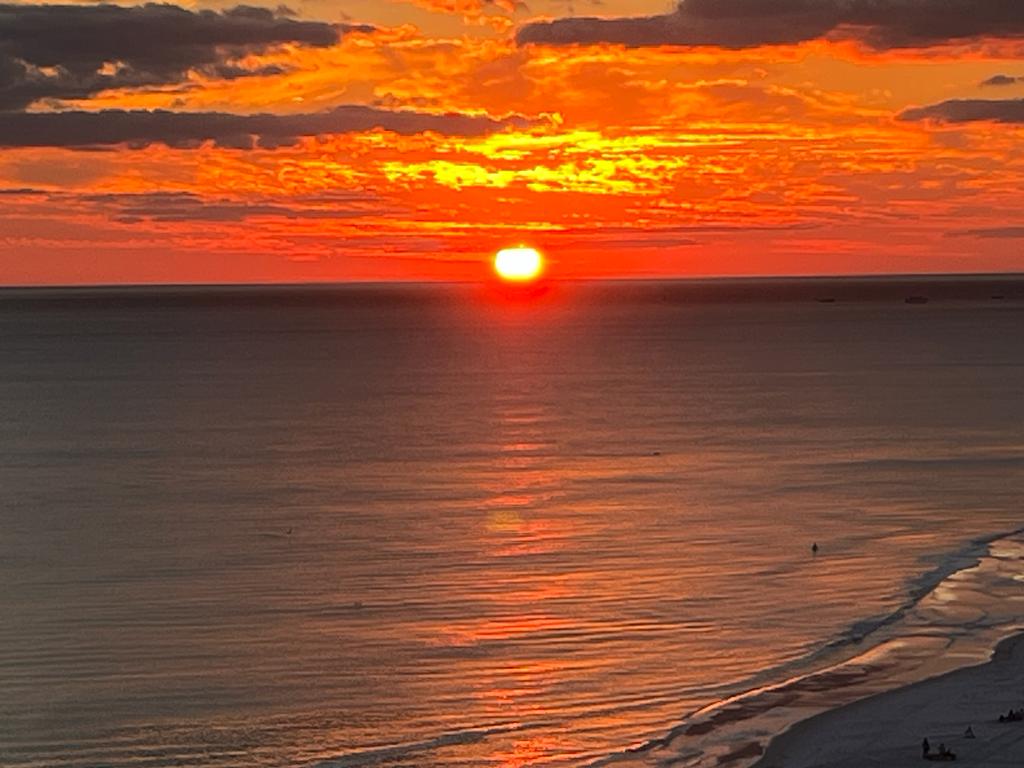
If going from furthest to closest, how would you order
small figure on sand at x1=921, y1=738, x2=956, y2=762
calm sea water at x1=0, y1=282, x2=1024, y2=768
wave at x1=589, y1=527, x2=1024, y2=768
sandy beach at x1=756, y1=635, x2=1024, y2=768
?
calm sea water at x1=0, y1=282, x2=1024, y2=768
wave at x1=589, y1=527, x2=1024, y2=768
sandy beach at x1=756, y1=635, x2=1024, y2=768
small figure on sand at x1=921, y1=738, x2=956, y2=762

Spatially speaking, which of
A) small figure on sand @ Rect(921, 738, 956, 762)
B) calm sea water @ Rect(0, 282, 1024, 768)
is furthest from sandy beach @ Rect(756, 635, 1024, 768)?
calm sea water @ Rect(0, 282, 1024, 768)

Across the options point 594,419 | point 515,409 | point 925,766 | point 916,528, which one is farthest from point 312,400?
point 925,766

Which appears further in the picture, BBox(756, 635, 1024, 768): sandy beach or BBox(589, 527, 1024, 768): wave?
BBox(589, 527, 1024, 768): wave

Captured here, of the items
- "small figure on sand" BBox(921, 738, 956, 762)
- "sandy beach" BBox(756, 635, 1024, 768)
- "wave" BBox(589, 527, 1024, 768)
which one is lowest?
"small figure on sand" BBox(921, 738, 956, 762)

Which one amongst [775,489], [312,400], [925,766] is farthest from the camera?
[312,400]

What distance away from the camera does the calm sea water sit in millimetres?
26719

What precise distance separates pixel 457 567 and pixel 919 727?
1693 centimetres

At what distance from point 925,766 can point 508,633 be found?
11232mm

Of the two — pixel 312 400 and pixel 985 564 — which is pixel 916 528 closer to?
pixel 985 564

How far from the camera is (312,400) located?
103062mm

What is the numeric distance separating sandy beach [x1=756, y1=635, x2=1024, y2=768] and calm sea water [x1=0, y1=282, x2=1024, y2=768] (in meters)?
1.96

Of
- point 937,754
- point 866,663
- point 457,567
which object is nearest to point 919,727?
point 937,754

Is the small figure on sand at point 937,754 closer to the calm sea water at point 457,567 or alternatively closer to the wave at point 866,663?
the wave at point 866,663

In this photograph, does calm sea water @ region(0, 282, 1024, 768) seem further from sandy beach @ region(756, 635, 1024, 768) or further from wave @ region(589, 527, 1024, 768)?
sandy beach @ region(756, 635, 1024, 768)
